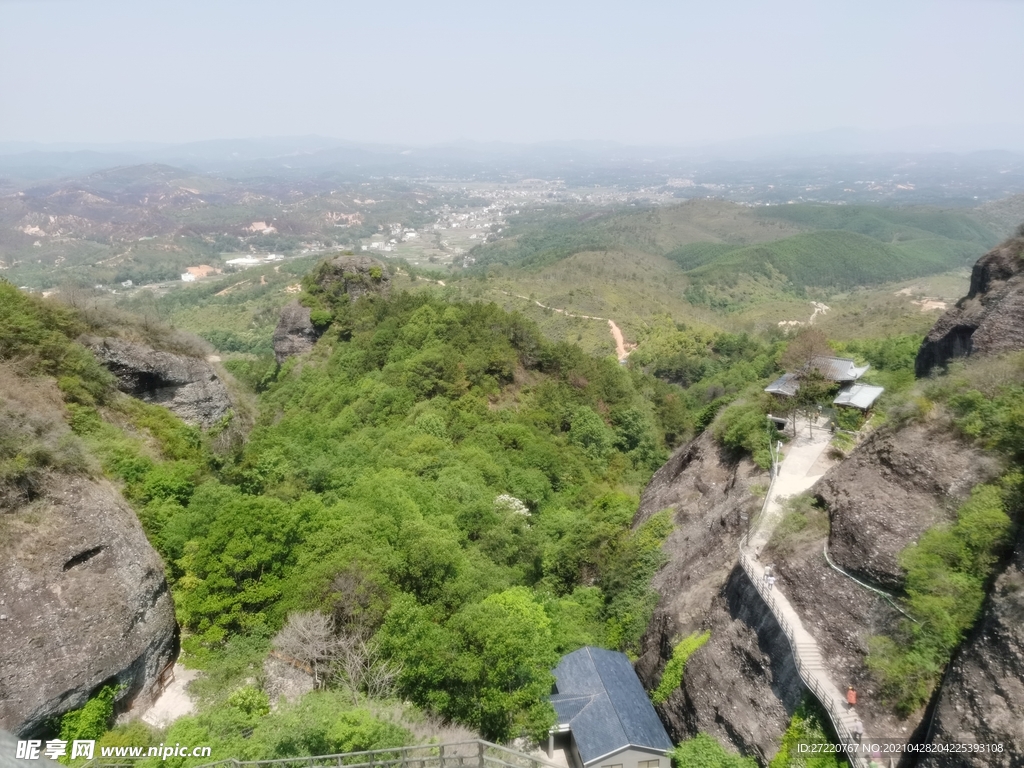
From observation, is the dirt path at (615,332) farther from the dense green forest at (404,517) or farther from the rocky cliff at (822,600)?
the rocky cliff at (822,600)

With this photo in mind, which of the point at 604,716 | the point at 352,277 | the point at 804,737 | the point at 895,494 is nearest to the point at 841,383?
the point at 895,494

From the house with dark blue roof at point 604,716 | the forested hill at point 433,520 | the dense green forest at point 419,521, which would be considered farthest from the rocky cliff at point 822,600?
the forested hill at point 433,520

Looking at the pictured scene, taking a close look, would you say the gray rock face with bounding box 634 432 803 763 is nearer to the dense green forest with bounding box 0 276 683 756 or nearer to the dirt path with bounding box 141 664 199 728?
the dense green forest with bounding box 0 276 683 756

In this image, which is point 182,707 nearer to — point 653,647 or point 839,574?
point 653,647

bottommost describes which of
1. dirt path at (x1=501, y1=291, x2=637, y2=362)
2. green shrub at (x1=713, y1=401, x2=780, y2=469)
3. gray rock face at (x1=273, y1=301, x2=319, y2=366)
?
dirt path at (x1=501, y1=291, x2=637, y2=362)

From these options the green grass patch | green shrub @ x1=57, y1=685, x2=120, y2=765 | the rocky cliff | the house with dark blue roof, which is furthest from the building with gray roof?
green shrub @ x1=57, y1=685, x2=120, y2=765
